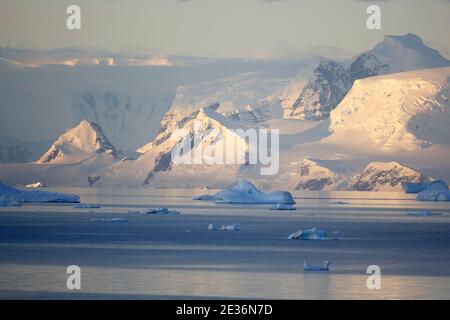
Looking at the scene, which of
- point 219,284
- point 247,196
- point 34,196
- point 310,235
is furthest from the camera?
point 247,196

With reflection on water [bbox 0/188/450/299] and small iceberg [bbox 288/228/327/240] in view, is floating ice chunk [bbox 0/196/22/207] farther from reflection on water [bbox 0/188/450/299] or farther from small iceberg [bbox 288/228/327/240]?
small iceberg [bbox 288/228/327/240]

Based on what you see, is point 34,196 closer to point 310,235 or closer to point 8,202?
point 8,202

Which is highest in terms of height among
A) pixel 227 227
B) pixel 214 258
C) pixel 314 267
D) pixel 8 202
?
pixel 314 267

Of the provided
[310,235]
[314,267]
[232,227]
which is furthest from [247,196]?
[314,267]

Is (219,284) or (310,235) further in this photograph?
(310,235)

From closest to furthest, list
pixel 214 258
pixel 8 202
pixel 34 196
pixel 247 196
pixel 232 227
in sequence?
pixel 214 258 → pixel 232 227 → pixel 8 202 → pixel 34 196 → pixel 247 196

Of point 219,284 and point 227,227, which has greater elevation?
point 219,284

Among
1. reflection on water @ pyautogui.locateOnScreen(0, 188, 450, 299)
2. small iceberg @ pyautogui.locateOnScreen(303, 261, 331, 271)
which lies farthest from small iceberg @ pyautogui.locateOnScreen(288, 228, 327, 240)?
small iceberg @ pyautogui.locateOnScreen(303, 261, 331, 271)
